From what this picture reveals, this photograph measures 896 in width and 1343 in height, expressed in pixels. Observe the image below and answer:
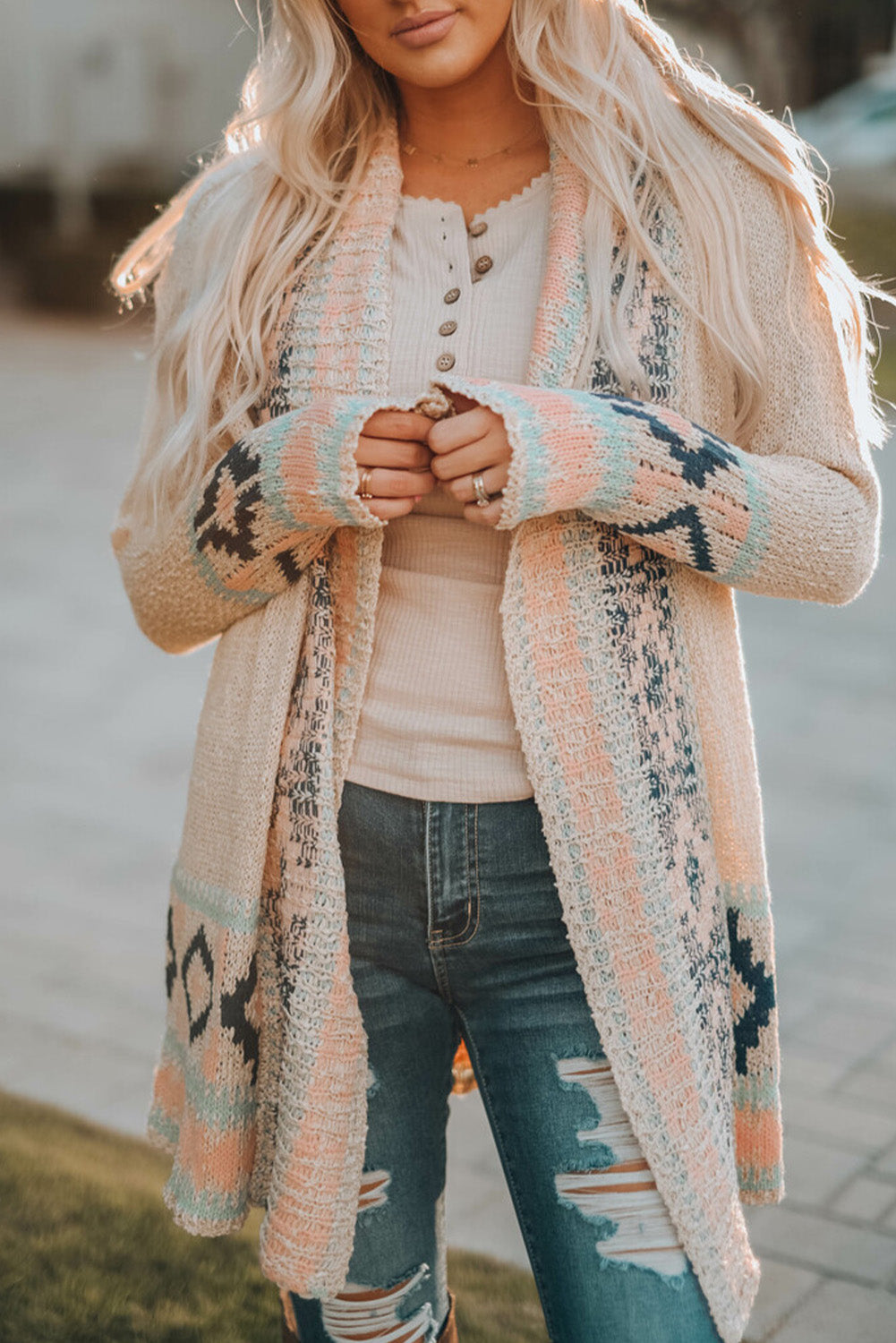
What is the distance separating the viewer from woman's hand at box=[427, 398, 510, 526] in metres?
1.50

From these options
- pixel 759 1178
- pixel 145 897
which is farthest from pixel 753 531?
pixel 145 897

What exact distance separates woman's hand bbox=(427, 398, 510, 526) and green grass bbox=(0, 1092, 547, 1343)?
5.68 feet

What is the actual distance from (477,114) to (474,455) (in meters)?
0.52

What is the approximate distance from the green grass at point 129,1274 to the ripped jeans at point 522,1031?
1.21 m

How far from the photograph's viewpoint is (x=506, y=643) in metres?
1.58

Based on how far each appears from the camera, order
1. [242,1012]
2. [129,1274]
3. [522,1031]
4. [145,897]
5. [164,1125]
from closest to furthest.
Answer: [522,1031], [242,1012], [164,1125], [129,1274], [145,897]

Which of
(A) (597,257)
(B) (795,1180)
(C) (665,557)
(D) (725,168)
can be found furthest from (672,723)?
(B) (795,1180)

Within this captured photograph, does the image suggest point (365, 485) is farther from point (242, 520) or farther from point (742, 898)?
point (742, 898)

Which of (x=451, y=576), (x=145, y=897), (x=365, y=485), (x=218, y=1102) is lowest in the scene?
(x=145, y=897)

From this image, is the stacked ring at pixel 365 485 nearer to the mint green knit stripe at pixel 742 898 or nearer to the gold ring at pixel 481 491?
the gold ring at pixel 481 491

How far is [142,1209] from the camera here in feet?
10.1

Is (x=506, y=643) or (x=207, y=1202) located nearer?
(x=506, y=643)

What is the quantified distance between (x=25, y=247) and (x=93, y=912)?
40.9 ft

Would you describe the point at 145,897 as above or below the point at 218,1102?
below
